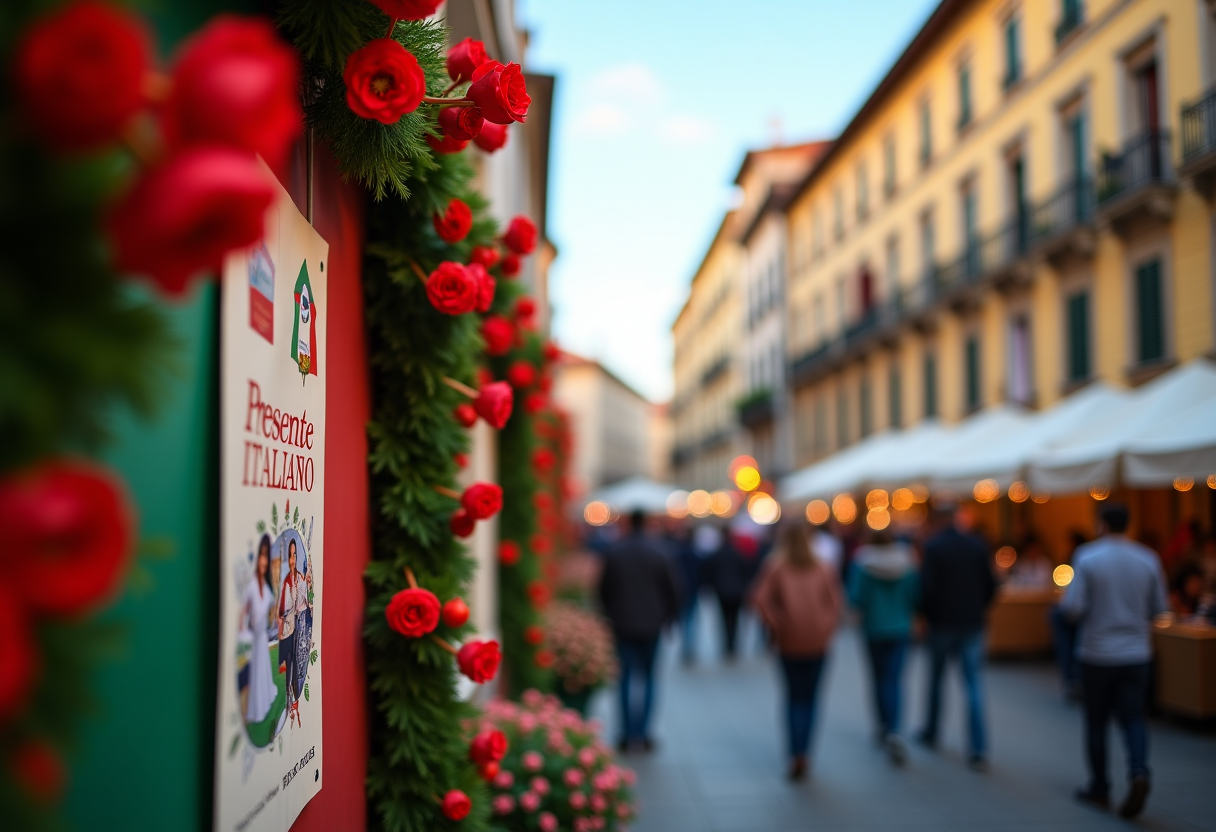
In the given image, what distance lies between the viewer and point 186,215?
3.48ft

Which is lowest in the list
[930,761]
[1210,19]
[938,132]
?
[930,761]

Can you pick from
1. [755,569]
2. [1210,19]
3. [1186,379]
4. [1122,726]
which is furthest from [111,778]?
[1210,19]

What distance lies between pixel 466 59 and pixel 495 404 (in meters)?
1.13

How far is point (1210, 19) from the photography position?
1423 cm

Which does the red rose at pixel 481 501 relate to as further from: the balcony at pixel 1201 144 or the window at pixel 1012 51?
the window at pixel 1012 51

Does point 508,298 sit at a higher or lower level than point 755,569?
higher

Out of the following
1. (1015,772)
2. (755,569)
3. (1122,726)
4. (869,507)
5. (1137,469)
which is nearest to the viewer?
(1122,726)

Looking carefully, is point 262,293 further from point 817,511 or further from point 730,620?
point 817,511

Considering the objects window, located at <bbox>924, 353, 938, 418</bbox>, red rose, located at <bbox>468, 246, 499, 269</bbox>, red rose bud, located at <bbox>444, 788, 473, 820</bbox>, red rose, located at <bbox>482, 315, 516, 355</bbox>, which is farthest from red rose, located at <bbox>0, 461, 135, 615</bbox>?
window, located at <bbox>924, 353, 938, 418</bbox>

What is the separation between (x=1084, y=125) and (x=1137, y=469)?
1187 centimetres

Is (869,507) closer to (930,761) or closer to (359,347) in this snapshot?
(930,761)

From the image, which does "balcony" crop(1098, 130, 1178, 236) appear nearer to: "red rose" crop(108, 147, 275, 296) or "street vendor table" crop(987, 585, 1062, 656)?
"street vendor table" crop(987, 585, 1062, 656)

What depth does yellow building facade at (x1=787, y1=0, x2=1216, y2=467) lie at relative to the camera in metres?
15.7

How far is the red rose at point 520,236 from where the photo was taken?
12.9 feet
